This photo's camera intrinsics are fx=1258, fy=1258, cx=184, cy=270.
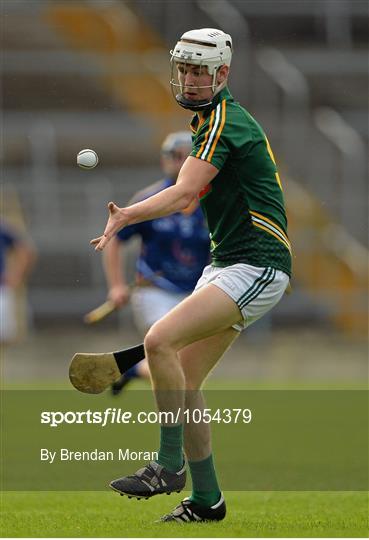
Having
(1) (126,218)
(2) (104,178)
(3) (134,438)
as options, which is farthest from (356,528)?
(2) (104,178)

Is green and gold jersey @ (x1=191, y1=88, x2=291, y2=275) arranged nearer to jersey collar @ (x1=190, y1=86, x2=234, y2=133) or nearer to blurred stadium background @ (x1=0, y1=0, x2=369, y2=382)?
jersey collar @ (x1=190, y1=86, x2=234, y2=133)

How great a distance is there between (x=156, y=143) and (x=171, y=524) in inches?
500

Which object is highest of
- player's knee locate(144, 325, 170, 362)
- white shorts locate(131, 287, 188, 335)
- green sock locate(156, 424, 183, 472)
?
player's knee locate(144, 325, 170, 362)

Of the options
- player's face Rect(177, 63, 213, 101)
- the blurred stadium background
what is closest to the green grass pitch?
player's face Rect(177, 63, 213, 101)

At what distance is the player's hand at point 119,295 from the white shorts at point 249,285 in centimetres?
328

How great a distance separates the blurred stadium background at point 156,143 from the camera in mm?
15133

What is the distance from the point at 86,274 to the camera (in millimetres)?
15469

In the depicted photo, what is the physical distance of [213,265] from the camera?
5.21 metres

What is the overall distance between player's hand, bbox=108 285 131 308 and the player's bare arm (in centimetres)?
362

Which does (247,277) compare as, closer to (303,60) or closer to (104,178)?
(104,178)

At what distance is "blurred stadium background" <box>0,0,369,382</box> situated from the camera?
1513 centimetres

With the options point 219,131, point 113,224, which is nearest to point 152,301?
point 219,131

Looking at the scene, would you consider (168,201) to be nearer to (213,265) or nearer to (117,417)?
(213,265)

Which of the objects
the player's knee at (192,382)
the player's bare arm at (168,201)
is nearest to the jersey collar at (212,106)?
the player's bare arm at (168,201)
